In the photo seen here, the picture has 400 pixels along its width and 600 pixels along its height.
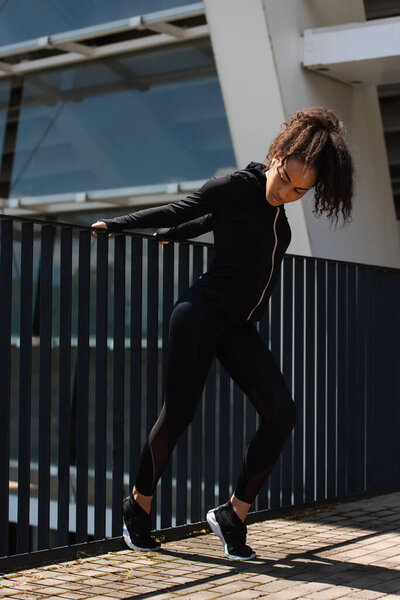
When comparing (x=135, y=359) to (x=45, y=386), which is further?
(x=135, y=359)

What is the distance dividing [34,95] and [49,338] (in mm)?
7984

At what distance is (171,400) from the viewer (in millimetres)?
4223

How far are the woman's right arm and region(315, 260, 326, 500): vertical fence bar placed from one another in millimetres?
2041

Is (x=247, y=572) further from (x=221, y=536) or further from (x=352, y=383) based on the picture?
(x=352, y=383)

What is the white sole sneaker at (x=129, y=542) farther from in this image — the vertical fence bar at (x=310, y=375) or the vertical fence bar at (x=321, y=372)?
the vertical fence bar at (x=321, y=372)

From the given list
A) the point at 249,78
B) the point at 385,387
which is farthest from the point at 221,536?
the point at 249,78

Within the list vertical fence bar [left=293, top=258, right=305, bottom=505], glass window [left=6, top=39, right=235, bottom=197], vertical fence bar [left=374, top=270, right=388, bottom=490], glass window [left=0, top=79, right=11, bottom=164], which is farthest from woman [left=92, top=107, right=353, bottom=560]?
glass window [left=0, top=79, right=11, bottom=164]

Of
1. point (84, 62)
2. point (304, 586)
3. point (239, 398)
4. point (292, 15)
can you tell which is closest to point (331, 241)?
point (292, 15)

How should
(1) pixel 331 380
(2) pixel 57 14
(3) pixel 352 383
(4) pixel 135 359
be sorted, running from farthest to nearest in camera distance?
(2) pixel 57 14 < (3) pixel 352 383 < (1) pixel 331 380 < (4) pixel 135 359

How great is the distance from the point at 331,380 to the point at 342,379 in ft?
0.48

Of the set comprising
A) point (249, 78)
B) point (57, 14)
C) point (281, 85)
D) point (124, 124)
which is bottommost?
point (281, 85)

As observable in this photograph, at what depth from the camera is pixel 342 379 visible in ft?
20.8

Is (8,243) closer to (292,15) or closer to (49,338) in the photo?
(49,338)

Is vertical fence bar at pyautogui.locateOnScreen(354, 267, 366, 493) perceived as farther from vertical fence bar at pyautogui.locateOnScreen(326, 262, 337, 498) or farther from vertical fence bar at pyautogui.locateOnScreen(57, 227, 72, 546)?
vertical fence bar at pyautogui.locateOnScreen(57, 227, 72, 546)
